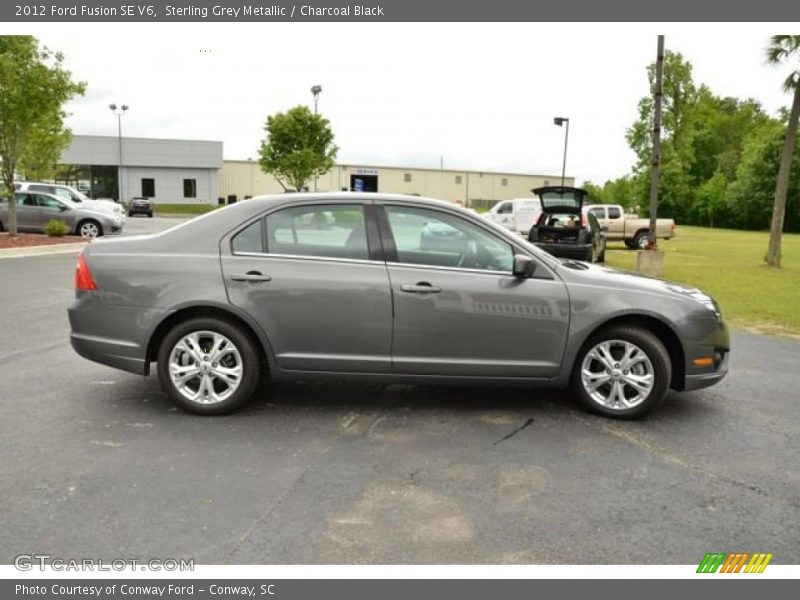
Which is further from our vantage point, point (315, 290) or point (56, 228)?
point (56, 228)

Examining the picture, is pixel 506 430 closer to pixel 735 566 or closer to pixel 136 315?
pixel 735 566

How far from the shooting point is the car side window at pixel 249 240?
16.3 feet

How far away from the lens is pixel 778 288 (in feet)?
45.1

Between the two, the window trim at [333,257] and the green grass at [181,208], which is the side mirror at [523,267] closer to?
the window trim at [333,257]

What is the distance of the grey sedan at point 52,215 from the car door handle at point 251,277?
18.5 metres

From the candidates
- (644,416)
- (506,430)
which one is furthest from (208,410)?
(644,416)

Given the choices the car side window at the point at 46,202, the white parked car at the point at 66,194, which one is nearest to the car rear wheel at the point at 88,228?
the car side window at the point at 46,202

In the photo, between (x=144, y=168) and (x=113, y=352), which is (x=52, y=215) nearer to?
(x=113, y=352)

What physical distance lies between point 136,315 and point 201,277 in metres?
0.56

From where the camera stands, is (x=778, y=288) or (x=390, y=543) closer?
(x=390, y=543)

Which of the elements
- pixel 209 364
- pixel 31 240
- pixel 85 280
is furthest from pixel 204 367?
pixel 31 240

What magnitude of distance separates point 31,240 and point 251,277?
1746cm

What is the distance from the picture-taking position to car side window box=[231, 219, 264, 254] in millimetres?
4957

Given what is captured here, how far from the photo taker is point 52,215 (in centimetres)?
2145
